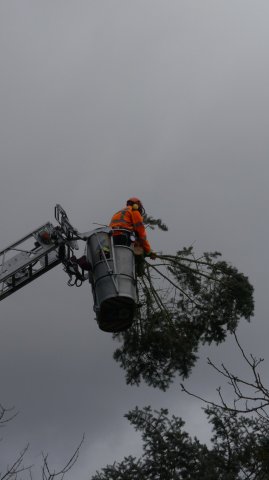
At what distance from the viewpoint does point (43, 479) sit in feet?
25.4

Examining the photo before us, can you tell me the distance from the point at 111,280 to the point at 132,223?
1.10m

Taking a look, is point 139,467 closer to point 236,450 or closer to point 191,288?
point 236,450

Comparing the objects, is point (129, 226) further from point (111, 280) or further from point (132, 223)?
point (111, 280)

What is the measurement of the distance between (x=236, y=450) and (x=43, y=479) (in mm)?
6913

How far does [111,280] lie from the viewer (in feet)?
29.6

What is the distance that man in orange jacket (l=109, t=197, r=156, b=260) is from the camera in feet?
31.4

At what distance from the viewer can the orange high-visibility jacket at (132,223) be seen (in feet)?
31.8

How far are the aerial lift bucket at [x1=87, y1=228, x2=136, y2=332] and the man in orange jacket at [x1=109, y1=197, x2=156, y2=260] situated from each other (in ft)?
0.37

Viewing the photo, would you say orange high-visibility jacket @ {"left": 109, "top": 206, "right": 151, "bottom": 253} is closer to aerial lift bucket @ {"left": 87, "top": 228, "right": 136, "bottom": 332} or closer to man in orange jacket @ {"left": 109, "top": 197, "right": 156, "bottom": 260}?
man in orange jacket @ {"left": 109, "top": 197, "right": 156, "bottom": 260}

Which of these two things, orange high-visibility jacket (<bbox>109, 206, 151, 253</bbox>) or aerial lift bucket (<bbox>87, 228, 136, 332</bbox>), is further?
orange high-visibility jacket (<bbox>109, 206, 151, 253</bbox>)

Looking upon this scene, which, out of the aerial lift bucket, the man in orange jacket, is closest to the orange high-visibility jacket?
the man in orange jacket

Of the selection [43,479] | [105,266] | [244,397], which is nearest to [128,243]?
[105,266]

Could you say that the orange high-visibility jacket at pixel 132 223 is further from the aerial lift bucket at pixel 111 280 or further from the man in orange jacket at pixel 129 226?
the aerial lift bucket at pixel 111 280

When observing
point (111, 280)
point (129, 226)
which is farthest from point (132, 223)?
point (111, 280)
